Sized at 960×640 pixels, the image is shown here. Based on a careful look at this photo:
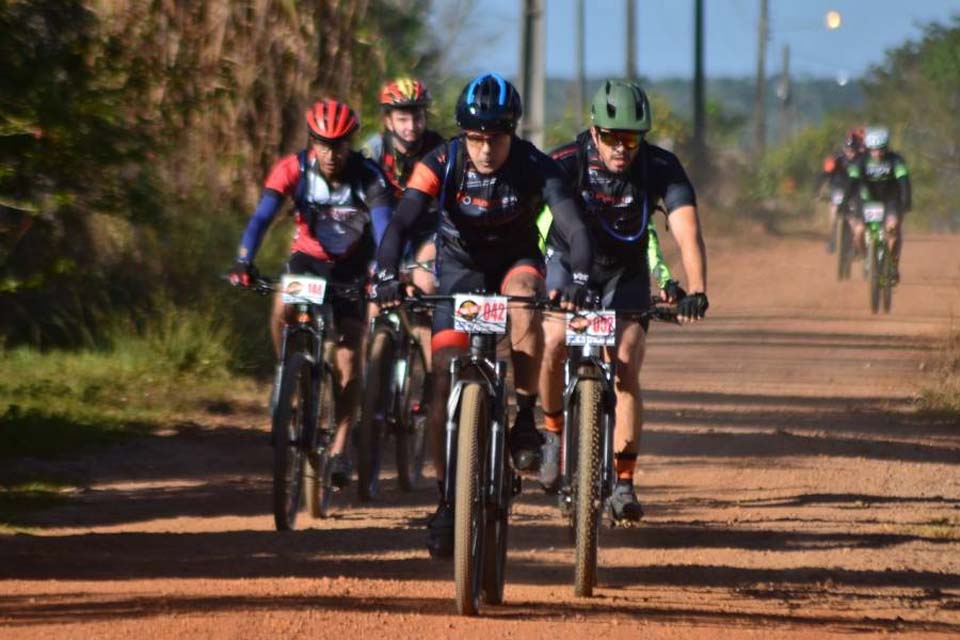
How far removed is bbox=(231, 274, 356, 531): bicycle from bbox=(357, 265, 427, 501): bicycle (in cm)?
32

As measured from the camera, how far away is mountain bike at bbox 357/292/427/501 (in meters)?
9.95

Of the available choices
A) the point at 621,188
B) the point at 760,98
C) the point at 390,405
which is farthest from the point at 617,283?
the point at 760,98

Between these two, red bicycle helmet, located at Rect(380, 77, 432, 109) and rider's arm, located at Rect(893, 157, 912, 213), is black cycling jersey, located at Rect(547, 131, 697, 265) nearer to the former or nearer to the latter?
red bicycle helmet, located at Rect(380, 77, 432, 109)

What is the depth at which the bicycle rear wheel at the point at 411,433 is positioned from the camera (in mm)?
10266

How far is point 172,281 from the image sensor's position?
15164 mm

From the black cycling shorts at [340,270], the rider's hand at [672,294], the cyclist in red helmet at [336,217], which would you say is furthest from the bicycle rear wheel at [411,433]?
the rider's hand at [672,294]

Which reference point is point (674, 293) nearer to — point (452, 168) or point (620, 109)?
point (620, 109)

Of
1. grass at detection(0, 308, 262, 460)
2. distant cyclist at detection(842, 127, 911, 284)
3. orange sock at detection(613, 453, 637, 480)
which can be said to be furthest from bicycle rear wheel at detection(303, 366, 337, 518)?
distant cyclist at detection(842, 127, 911, 284)

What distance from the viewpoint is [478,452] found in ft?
23.1

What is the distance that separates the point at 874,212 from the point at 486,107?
1378cm

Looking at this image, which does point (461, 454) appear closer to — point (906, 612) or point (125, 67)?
point (906, 612)

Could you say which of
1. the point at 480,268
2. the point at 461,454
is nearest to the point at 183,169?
the point at 480,268

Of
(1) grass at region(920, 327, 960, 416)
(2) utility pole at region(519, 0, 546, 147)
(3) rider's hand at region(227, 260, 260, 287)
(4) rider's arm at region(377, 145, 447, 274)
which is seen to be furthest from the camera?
(2) utility pole at region(519, 0, 546, 147)

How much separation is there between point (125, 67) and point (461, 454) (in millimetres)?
3714
